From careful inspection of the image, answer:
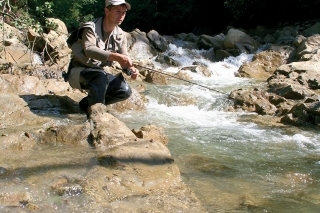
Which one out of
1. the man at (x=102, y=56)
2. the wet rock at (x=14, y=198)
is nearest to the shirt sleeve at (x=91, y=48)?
the man at (x=102, y=56)

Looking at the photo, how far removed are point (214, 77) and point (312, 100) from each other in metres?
5.34

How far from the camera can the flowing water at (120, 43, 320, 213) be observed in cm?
A: 323

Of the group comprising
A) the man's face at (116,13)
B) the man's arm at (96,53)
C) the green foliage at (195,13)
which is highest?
the man's face at (116,13)

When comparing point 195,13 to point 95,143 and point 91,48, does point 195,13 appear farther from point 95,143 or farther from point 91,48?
point 95,143

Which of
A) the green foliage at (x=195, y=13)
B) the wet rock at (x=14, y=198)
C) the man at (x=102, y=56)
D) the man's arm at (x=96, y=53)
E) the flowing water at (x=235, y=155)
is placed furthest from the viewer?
the green foliage at (x=195, y=13)

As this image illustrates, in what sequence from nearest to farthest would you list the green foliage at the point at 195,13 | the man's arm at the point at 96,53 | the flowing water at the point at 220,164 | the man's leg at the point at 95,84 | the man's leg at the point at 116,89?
the flowing water at the point at 220,164 < the man's arm at the point at 96,53 < the man's leg at the point at 95,84 < the man's leg at the point at 116,89 < the green foliage at the point at 195,13

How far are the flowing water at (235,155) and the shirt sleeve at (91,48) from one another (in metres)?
1.24

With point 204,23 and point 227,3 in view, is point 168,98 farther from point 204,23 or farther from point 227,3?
point 204,23

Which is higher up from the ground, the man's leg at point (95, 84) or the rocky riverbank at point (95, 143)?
the man's leg at point (95, 84)

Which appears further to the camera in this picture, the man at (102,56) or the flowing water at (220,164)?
the man at (102,56)

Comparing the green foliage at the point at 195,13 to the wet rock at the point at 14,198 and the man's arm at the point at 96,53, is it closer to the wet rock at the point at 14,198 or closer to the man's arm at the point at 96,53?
the man's arm at the point at 96,53

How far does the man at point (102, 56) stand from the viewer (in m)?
4.45

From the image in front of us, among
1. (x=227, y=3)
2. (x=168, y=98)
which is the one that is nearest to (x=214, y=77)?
(x=168, y=98)

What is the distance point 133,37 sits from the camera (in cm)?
1600
